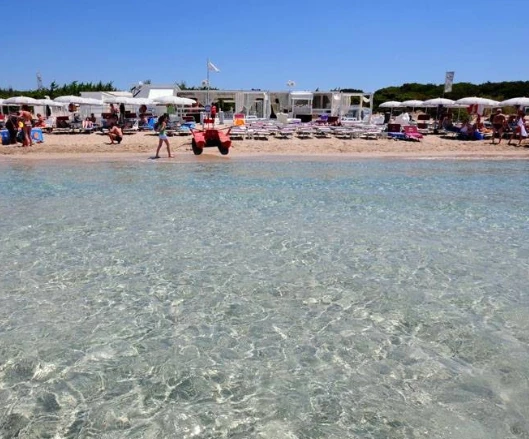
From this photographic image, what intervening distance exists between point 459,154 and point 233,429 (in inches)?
657

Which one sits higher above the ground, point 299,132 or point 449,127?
point 449,127

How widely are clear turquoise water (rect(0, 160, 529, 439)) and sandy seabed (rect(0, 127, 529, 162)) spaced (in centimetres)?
744

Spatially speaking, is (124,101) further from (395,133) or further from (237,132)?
(395,133)

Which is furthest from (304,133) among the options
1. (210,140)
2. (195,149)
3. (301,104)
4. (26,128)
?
(301,104)

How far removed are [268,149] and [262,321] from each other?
13758 mm

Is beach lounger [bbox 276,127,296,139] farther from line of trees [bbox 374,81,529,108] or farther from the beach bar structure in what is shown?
line of trees [bbox 374,81,529,108]

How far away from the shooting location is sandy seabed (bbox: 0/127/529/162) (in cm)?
1611

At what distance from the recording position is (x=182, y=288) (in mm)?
5199

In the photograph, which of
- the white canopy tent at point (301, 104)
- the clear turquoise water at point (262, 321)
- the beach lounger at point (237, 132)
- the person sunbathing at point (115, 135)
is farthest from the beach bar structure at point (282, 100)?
the clear turquoise water at point (262, 321)

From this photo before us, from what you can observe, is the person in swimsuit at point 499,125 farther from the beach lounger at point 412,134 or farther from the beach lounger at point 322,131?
the beach lounger at point 322,131

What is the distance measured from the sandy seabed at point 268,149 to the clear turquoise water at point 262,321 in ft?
24.4

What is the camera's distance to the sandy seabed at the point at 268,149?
16.1 metres

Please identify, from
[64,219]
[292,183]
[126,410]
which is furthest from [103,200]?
[126,410]

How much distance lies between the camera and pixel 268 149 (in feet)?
58.2
